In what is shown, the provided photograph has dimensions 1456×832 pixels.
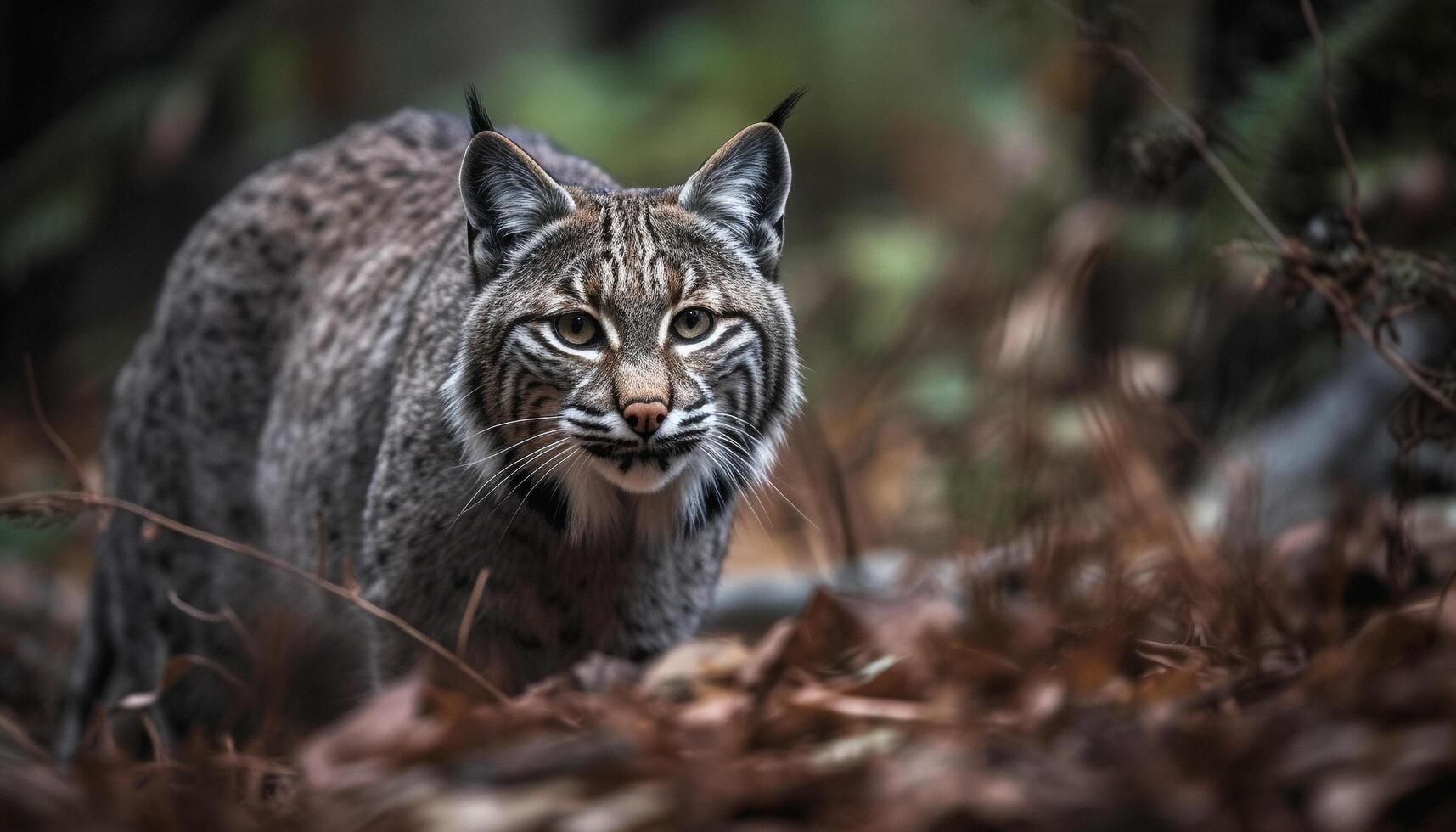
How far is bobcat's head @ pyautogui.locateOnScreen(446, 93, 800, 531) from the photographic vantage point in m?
3.88

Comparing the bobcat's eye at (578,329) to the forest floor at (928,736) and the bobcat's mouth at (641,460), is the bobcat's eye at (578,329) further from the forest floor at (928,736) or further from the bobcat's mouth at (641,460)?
the forest floor at (928,736)

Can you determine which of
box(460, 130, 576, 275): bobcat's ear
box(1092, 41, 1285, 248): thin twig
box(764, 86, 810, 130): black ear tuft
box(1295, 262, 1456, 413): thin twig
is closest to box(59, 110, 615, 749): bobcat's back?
box(460, 130, 576, 275): bobcat's ear

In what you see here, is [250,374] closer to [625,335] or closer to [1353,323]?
[625,335]

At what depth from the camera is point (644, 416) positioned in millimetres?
3736

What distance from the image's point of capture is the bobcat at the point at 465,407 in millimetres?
4031

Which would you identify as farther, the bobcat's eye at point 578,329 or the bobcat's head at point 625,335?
the bobcat's eye at point 578,329

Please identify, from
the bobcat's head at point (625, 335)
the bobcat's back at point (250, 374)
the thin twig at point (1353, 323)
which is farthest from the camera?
the bobcat's back at point (250, 374)

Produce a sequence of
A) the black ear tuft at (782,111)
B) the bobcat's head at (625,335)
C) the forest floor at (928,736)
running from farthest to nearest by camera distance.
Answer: the black ear tuft at (782,111), the bobcat's head at (625,335), the forest floor at (928,736)

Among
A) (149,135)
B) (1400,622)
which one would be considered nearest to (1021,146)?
(149,135)

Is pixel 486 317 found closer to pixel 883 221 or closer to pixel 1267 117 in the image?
pixel 1267 117

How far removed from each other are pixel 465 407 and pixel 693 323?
81 centimetres

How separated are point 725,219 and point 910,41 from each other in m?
9.41

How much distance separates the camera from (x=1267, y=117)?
5723 millimetres

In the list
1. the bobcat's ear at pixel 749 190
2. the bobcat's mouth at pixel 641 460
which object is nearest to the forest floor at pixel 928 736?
the bobcat's mouth at pixel 641 460
